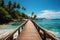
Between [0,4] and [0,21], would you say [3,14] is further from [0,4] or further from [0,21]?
[0,4]

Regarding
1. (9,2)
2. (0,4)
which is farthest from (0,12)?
(9,2)

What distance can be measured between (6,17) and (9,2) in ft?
78.9

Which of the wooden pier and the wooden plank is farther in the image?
the wooden plank

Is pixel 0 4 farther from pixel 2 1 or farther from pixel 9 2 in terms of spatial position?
pixel 9 2

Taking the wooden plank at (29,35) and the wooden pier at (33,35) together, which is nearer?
the wooden pier at (33,35)

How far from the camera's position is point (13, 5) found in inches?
2995

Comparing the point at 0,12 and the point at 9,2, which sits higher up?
the point at 9,2

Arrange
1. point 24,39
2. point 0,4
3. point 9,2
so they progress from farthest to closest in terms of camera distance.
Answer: point 9,2 → point 0,4 → point 24,39

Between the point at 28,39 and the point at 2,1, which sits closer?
the point at 28,39

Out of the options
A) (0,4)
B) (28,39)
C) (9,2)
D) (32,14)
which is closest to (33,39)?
(28,39)

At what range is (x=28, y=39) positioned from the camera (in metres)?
8.30

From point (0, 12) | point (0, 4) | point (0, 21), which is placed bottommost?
point (0, 21)

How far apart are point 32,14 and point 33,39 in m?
115

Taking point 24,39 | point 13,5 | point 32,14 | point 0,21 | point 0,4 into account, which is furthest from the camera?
point 32,14
